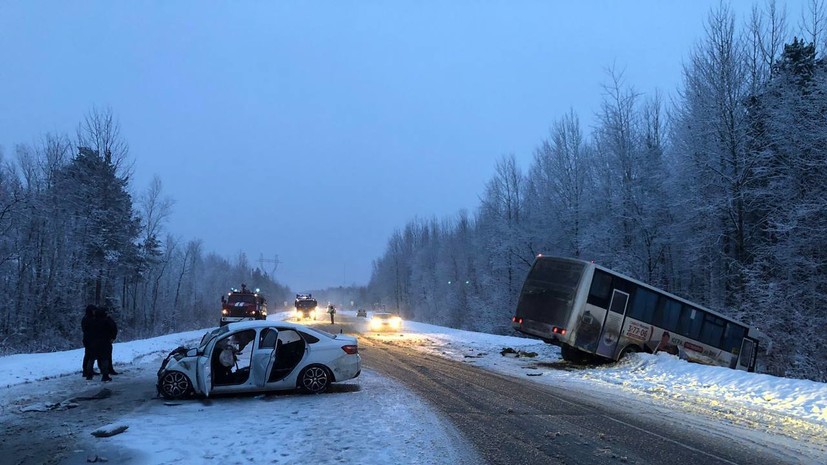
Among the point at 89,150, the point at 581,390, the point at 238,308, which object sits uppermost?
the point at 89,150

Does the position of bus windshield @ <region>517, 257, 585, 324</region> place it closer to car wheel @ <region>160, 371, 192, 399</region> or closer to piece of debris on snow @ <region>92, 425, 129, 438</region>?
car wheel @ <region>160, 371, 192, 399</region>

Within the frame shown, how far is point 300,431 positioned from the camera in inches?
313

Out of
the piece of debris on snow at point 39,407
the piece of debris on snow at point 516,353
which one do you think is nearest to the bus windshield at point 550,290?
the piece of debris on snow at point 516,353

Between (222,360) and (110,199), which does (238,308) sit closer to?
(110,199)

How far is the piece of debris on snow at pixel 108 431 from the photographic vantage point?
776 centimetres

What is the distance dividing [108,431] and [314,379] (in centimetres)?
434

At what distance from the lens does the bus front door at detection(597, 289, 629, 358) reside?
57.8ft

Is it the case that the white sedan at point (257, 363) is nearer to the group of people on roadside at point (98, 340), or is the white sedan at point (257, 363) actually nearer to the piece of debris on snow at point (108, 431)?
the piece of debris on snow at point (108, 431)

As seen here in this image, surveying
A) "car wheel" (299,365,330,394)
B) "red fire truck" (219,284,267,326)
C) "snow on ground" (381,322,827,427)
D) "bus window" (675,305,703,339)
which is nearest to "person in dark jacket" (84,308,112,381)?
"car wheel" (299,365,330,394)

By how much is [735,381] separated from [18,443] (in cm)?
1354

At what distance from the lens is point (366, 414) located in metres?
9.17

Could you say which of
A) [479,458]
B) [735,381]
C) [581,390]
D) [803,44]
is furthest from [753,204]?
[479,458]

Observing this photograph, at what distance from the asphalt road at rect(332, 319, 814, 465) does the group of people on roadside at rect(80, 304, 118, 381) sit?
7.85 meters

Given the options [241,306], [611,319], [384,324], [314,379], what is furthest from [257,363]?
[384,324]
